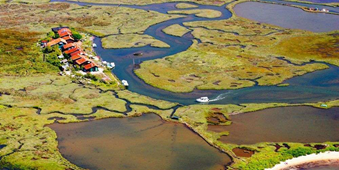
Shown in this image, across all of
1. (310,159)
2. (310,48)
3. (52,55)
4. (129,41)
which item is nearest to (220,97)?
→ (310,159)

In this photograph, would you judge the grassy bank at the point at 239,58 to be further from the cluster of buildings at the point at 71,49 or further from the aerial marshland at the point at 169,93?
the cluster of buildings at the point at 71,49

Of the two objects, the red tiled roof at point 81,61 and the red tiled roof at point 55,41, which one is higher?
the red tiled roof at point 55,41

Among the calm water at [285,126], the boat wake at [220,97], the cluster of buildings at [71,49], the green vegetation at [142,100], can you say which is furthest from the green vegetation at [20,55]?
the calm water at [285,126]

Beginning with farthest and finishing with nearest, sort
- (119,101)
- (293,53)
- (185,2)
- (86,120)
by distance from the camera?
1. (185,2)
2. (293,53)
3. (119,101)
4. (86,120)

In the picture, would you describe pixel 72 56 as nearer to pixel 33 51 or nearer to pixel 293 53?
pixel 33 51

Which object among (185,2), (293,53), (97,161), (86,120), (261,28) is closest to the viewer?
(97,161)

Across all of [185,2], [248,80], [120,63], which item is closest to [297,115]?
[248,80]
